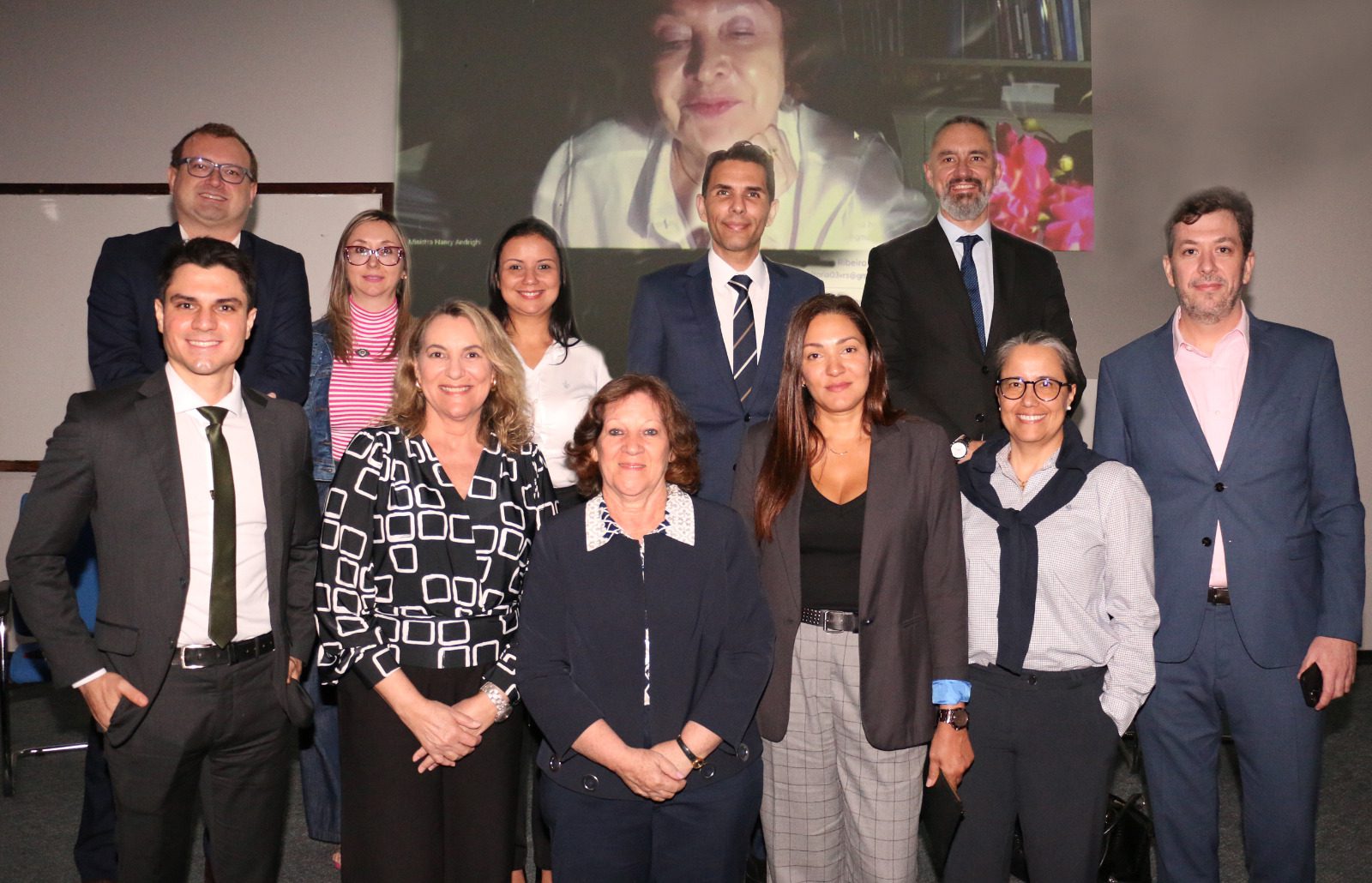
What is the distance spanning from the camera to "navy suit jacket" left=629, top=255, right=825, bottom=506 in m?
3.26

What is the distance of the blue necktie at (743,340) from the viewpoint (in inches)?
131

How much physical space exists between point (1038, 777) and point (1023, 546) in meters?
0.53

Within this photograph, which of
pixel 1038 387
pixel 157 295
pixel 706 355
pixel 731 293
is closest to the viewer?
pixel 1038 387

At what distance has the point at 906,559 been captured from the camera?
2527 millimetres

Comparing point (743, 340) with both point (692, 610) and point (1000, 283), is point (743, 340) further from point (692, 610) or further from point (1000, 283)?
point (692, 610)

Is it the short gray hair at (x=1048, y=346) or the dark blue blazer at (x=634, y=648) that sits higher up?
the short gray hair at (x=1048, y=346)

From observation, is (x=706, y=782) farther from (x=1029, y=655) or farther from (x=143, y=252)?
(x=143, y=252)

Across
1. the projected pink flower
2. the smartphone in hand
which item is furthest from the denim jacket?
the projected pink flower

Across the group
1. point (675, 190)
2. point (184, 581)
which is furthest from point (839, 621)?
point (675, 190)

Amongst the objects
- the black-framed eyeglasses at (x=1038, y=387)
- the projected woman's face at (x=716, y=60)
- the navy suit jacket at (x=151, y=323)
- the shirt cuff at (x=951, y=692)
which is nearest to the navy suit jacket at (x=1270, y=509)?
the black-framed eyeglasses at (x=1038, y=387)

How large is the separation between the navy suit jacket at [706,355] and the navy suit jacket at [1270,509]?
112 cm

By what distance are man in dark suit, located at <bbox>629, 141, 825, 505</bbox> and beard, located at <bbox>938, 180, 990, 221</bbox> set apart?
0.57 metres

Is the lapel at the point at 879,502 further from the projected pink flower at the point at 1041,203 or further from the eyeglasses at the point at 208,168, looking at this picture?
the projected pink flower at the point at 1041,203

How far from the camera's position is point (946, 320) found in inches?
137
